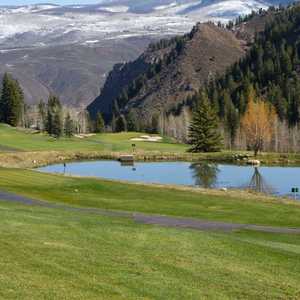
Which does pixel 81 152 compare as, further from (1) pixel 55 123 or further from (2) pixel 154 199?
(2) pixel 154 199

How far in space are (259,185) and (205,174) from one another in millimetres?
12918

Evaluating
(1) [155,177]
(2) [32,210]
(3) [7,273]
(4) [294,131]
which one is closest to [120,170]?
(1) [155,177]

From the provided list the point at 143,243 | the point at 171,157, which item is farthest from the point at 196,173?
the point at 143,243

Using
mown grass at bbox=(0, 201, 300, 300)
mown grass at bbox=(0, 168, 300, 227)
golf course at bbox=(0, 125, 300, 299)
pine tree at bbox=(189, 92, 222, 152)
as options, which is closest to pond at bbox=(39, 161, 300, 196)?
pine tree at bbox=(189, 92, 222, 152)

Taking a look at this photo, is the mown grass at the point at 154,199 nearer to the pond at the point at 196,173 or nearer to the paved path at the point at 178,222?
the paved path at the point at 178,222

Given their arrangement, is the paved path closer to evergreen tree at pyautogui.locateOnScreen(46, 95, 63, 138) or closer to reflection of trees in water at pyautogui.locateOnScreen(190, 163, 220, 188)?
reflection of trees in water at pyautogui.locateOnScreen(190, 163, 220, 188)

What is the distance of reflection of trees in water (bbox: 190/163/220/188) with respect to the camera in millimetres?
76906

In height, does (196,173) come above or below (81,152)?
below

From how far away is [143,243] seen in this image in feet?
91.6

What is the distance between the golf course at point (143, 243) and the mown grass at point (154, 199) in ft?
0.25

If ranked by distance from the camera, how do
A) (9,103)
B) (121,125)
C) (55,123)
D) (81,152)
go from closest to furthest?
(81,152)
(55,123)
(9,103)
(121,125)

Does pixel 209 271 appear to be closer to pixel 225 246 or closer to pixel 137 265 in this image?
pixel 137 265

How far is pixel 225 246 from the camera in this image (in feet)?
93.7

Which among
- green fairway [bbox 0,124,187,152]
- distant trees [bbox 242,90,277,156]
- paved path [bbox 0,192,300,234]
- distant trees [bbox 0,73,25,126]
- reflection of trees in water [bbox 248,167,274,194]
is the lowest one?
reflection of trees in water [bbox 248,167,274,194]
